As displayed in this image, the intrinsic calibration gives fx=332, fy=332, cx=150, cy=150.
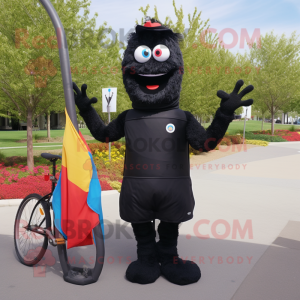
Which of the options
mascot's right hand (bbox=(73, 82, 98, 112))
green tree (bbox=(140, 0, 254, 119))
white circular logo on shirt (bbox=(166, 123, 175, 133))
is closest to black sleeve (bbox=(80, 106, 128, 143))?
mascot's right hand (bbox=(73, 82, 98, 112))

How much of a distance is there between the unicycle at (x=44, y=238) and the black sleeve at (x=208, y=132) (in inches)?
50.0

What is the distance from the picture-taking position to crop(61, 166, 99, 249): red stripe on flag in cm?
317

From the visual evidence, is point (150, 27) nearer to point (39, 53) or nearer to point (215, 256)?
point (215, 256)

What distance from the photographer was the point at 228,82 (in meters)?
19.0

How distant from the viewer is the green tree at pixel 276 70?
25672 mm

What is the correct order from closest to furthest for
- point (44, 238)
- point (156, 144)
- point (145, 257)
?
1. point (156, 144)
2. point (145, 257)
3. point (44, 238)

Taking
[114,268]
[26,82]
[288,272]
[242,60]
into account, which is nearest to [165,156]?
[114,268]

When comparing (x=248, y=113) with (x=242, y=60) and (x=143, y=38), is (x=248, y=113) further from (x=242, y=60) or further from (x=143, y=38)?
(x=143, y=38)

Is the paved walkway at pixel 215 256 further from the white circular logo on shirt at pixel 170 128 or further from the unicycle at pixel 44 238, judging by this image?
the white circular logo on shirt at pixel 170 128

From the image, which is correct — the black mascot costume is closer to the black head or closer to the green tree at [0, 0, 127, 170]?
the black head

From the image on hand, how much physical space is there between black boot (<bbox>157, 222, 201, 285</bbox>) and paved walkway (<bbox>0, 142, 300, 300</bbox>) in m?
0.08

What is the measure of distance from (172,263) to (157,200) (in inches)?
28.9

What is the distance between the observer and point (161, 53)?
325 centimetres

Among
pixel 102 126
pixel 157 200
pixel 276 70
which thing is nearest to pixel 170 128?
pixel 157 200
